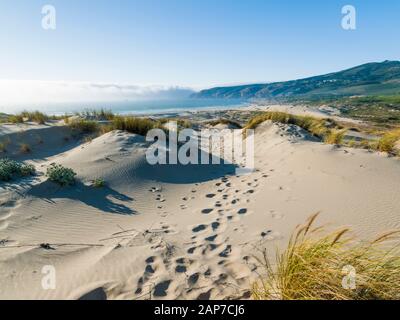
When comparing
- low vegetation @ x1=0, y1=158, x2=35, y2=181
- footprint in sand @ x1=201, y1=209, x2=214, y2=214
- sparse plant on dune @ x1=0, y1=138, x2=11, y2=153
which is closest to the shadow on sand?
low vegetation @ x1=0, y1=158, x2=35, y2=181

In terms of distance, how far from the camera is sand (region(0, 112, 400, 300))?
9.87 feet

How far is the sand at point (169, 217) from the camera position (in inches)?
118

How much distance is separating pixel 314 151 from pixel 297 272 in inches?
253

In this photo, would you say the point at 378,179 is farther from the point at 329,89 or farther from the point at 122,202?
the point at 329,89

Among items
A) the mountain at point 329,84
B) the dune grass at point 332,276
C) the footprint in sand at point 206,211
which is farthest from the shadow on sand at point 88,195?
Result: the mountain at point 329,84

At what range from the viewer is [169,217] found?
4.90 meters

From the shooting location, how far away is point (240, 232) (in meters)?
4.07

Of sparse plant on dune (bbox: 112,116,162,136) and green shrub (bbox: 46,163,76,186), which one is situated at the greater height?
sparse plant on dune (bbox: 112,116,162,136)

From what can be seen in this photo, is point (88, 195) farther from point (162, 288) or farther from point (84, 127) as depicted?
point (84, 127)

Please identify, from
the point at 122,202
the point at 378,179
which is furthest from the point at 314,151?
the point at 122,202

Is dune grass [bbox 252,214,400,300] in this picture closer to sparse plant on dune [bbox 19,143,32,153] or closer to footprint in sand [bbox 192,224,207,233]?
footprint in sand [bbox 192,224,207,233]

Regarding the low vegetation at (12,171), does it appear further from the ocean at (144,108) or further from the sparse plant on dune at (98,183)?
the ocean at (144,108)

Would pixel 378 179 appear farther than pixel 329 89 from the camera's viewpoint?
No
